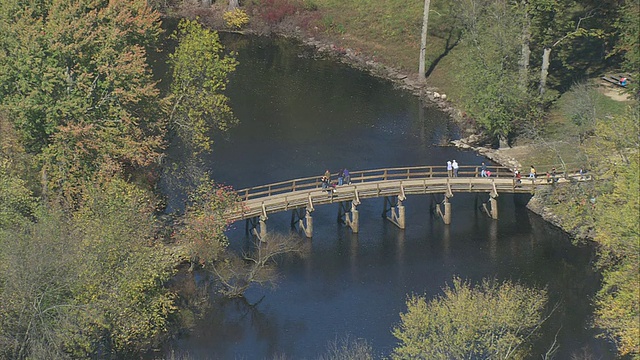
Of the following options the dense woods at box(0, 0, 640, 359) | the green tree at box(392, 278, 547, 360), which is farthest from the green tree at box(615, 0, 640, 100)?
the green tree at box(392, 278, 547, 360)

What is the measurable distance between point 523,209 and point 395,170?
11.6 m

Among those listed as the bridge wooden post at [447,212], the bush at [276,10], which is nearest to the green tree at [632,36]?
the bridge wooden post at [447,212]

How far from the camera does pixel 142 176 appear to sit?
78.5 m

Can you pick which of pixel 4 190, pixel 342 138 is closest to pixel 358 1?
pixel 342 138

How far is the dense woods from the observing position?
5859 centimetres

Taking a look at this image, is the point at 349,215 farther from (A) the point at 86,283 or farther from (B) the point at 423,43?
(B) the point at 423,43

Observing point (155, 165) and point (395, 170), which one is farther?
point (395, 170)

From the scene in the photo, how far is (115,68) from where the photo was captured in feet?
242

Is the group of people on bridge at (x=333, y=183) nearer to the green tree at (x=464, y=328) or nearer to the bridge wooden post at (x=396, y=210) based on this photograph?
the bridge wooden post at (x=396, y=210)

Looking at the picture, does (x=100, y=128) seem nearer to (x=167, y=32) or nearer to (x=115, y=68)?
(x=115, y=68)

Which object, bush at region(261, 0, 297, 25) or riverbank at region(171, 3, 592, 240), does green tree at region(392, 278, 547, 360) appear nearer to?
riverbank at region(171, 3, 592, 240)

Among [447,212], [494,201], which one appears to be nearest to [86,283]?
[447,212]

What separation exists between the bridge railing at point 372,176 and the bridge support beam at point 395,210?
69.0 inches

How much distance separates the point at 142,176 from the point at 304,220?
510 inches
